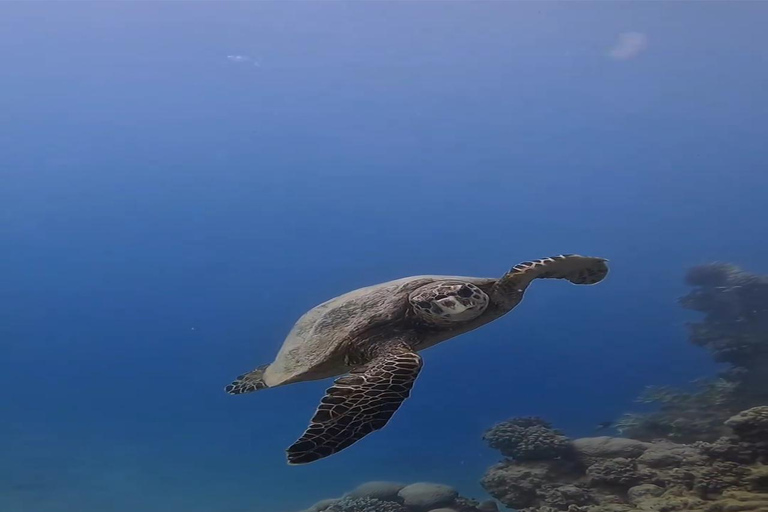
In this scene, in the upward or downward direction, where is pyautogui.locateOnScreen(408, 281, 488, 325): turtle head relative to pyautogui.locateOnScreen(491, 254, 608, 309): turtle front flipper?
downward

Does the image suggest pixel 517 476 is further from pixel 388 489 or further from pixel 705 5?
pixel 705 5

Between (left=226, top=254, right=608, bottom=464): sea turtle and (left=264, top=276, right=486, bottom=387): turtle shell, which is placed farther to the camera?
(left=264, top=276, right=486, bottom=387): turtle shell

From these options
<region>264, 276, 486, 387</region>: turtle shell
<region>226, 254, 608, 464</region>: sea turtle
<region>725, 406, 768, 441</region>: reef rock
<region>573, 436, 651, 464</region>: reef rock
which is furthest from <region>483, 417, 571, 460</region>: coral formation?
<region>264, 276, 486, 387</region>: turtle shell

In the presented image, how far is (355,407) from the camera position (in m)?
3.01

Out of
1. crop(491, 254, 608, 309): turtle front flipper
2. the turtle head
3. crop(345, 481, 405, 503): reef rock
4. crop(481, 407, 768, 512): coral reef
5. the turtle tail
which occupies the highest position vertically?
the turtle tail

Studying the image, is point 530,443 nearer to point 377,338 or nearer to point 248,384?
point 377,338

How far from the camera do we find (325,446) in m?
2.83

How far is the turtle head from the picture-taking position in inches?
154

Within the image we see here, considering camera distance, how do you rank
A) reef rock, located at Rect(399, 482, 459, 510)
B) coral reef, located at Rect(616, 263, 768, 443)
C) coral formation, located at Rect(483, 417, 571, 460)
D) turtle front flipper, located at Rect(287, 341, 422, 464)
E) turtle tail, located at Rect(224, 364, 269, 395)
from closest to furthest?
turtle front flipper, located at Rect(287, 341, 422, 464)
turtle tail, located at Rect(224, 364, 269, 395)
coral formation, located at Rect(483, 417, 571, 460)
reef rock, located at Rect(399, 482, 459, 510)
coral reef, located at Rect(616, 263, 768, 443)

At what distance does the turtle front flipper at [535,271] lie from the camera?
445 centimetres

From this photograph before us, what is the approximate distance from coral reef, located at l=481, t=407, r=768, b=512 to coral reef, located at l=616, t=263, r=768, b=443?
9.44 ft

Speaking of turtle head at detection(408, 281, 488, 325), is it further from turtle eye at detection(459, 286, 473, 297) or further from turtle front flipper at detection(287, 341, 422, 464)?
turtle front flipper at detection(287, 341, 422, 464)

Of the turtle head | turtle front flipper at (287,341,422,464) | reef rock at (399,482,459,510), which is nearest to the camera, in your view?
turtle front flipper at (287,341,422,464)

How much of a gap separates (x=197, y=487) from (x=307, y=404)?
8.86 m
